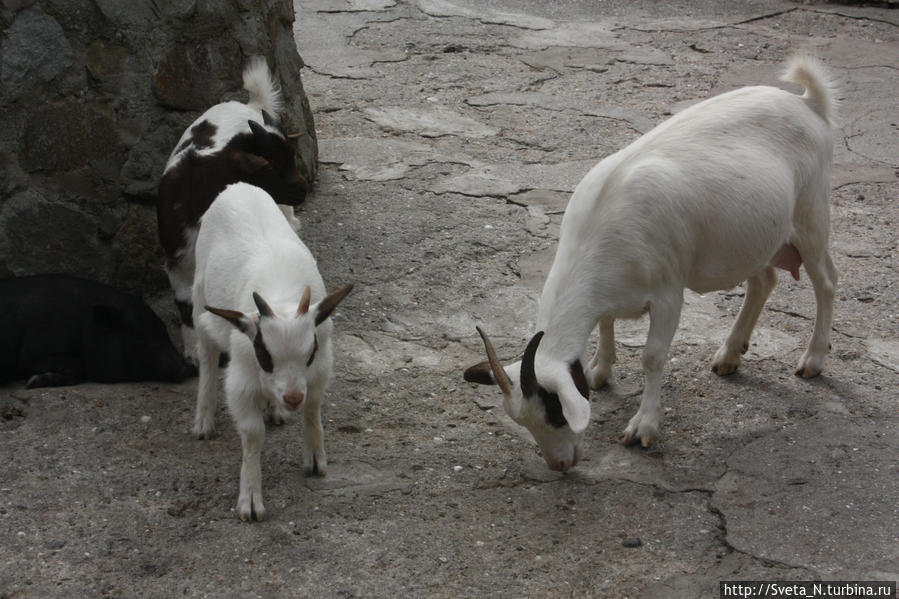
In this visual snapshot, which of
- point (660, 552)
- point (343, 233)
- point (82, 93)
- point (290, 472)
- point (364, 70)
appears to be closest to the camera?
point (660, 552)

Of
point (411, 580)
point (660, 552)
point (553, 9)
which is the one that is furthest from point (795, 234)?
point (553, 9)

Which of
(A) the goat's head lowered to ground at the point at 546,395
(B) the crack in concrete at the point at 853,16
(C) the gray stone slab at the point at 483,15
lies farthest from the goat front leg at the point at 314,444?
(B) the crack in concrete at the point at 853,16

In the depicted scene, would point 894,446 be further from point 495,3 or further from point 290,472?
point 495,3

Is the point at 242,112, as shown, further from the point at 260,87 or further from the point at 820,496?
the point at 820,496

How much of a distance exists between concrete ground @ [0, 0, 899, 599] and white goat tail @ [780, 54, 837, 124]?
47.4 inches

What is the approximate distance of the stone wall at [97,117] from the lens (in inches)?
203

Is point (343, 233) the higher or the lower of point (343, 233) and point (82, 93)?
the lower

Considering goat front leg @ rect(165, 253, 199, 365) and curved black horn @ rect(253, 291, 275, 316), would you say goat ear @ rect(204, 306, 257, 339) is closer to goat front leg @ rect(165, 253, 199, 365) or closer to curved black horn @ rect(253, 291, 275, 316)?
curved black horn @ rect(253, 291, 275, 316)

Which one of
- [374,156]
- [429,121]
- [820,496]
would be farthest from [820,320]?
[429,121]

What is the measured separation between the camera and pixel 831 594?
3412mm

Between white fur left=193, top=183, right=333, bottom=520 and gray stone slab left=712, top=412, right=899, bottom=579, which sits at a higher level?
white fur left=193, top=183, right=333, bottom=520

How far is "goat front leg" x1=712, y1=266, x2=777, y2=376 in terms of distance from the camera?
493cm

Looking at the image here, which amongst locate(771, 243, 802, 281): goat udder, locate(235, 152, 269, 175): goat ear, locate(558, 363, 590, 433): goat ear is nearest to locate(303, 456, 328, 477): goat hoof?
locate(558, 363, 590, 433): goat ear

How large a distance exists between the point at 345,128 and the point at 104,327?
3.44m
